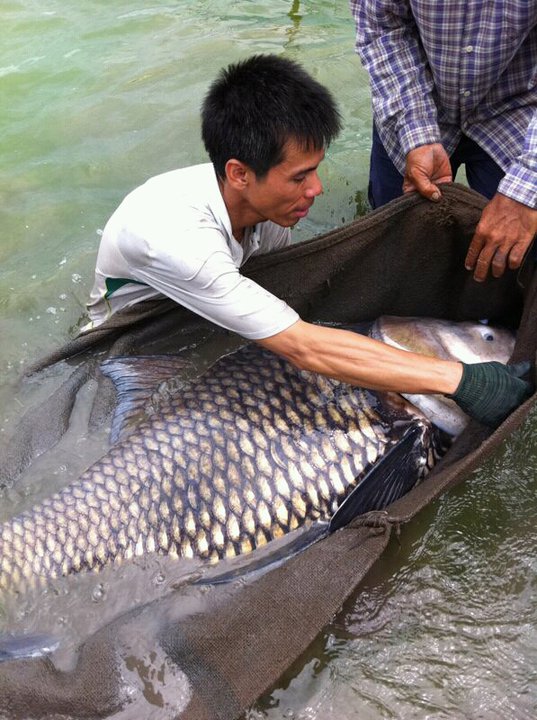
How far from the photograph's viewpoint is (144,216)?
269 centimetres

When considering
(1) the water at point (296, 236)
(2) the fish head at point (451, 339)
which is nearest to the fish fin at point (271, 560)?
(1) the water at point (296, 236)

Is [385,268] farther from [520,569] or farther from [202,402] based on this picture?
[520,569]

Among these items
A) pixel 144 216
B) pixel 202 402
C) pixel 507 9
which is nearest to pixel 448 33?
pixel 507 9

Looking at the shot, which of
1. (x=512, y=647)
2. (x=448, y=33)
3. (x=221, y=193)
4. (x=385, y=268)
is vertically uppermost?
(x=448, y=33)

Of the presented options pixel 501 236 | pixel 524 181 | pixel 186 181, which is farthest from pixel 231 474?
Answer: pixel 524 181

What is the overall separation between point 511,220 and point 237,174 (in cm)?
96

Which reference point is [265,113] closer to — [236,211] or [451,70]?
[236,211]

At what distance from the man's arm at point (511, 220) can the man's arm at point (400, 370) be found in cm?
46

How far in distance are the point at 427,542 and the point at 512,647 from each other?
1.48ft

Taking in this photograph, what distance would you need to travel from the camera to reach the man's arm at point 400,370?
237 centimetres

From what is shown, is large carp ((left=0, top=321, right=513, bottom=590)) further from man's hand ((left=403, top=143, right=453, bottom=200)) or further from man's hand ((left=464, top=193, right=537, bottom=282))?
man's hand ((left=403, top=143, right=453, bottom=200))

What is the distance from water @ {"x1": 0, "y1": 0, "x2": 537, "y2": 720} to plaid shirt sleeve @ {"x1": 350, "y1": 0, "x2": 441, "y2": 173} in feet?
3.88

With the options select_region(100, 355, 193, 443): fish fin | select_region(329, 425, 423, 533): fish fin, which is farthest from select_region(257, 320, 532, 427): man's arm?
select_region(100, 355, 193, 443): fish fin

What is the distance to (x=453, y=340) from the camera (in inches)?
111
